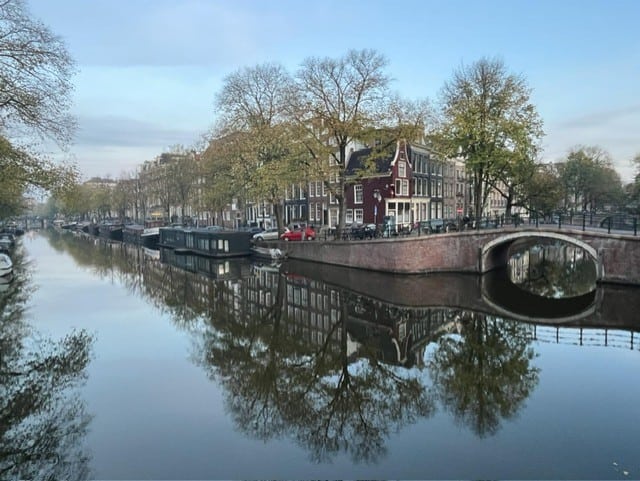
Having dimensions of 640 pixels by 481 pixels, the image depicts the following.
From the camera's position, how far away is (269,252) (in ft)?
129

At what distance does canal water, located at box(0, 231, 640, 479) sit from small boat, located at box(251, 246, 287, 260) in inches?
561

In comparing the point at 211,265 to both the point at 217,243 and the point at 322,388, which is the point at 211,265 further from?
the point at 322,388

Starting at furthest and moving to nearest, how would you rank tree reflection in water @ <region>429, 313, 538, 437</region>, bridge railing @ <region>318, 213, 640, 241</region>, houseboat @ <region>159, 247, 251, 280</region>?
houseboat @ <region>159, 247, 251, 280</region>
bridge railing @ <region>318, 213, 640, 241</region>
tree reflection in water @ <region>429, 313, 538, 437</region>

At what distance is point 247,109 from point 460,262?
21.8 meters

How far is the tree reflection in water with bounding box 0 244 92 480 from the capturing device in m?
8.62

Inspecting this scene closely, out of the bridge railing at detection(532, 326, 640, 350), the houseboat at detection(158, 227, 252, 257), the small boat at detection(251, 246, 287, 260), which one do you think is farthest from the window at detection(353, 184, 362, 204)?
the bridge railing at detection(532, 326, 640, 350)

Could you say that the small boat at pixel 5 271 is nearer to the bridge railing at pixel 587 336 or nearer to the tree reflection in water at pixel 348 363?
the tree reflection in water at pixel 348 363

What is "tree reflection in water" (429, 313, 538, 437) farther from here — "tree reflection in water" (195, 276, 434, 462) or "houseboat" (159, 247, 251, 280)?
"houseboat" (159, 247, 251, 280)

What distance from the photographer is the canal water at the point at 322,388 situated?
28.8ft

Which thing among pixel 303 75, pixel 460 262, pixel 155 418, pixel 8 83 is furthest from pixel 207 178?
pixel 155 418

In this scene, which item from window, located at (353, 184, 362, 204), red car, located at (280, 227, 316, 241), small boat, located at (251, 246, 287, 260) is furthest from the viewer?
window, located at (353, 184, 362, 204)

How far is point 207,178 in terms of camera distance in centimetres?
4725

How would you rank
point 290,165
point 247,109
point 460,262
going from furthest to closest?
point 247,109 < point 290,165 < point 460,262

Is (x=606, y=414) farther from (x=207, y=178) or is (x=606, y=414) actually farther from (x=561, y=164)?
(x=561, y=164)
